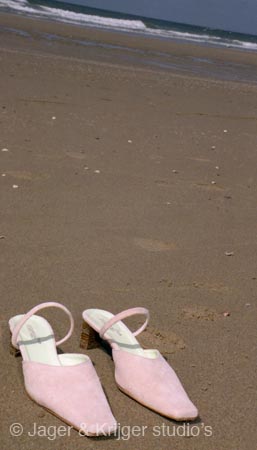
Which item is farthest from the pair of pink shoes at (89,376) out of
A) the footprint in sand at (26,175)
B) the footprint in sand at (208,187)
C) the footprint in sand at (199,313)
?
the footprint in sand at (208,187)

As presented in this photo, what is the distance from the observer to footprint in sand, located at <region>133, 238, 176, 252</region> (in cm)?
400

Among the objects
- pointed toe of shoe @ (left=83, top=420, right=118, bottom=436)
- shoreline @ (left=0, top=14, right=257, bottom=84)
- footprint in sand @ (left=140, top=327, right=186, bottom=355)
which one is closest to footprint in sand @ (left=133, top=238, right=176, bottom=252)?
footprint in sand @ (left=140, top=327, right=186, bottom=355)

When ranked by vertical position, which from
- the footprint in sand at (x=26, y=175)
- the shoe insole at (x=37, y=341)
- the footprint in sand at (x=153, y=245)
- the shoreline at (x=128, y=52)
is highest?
the shoe insole at (x=37, y=341)

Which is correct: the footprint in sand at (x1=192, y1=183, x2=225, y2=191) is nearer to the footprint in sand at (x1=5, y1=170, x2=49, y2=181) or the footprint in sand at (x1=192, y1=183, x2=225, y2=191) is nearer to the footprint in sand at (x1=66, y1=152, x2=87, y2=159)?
the footprint in sand at (x1=66, y1=152, x2=87, y2=159)

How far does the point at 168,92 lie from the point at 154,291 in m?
6.07

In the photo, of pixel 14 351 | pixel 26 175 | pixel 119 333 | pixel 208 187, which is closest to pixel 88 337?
pixel 119 333

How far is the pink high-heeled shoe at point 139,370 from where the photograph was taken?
254 centimetres

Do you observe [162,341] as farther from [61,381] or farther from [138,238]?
[138,238]

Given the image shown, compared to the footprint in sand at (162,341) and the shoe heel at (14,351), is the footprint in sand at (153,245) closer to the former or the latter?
the footprint in sand at (162,341)

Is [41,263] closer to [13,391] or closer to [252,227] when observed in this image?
[13,391]

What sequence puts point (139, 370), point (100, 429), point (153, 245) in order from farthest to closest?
point (153, 245), point (139, 370), point (100, 429)

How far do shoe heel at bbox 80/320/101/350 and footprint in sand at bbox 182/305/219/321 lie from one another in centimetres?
53

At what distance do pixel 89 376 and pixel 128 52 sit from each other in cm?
1245

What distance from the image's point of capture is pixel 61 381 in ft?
8.35
